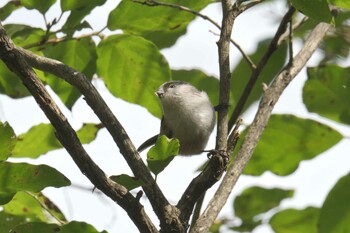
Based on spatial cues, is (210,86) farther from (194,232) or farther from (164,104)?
(194,232)

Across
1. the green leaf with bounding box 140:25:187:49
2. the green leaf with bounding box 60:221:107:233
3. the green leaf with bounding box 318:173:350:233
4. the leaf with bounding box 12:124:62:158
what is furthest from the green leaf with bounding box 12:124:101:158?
the green leaf with bounding box 318:173:350:233

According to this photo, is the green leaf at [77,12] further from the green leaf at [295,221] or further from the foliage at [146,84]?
the green leaf at [295,221]

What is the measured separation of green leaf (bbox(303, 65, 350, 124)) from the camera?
2619mm

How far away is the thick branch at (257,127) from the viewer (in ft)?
6.86

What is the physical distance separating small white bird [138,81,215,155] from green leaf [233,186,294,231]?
358 millimetres

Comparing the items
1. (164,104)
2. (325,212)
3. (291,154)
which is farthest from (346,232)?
(164,104)

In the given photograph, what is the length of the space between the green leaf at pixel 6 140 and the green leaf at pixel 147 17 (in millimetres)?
784

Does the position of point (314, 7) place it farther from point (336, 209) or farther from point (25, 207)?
point (25, 207)

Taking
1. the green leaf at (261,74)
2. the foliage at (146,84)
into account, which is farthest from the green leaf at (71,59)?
the green leaf at (261,74)

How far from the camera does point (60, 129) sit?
1830 millimetres

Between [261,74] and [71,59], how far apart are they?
2.84 ft

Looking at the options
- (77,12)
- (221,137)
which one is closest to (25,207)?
(77,12)

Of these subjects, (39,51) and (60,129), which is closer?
(60,129)

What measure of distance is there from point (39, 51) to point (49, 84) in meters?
0.13
